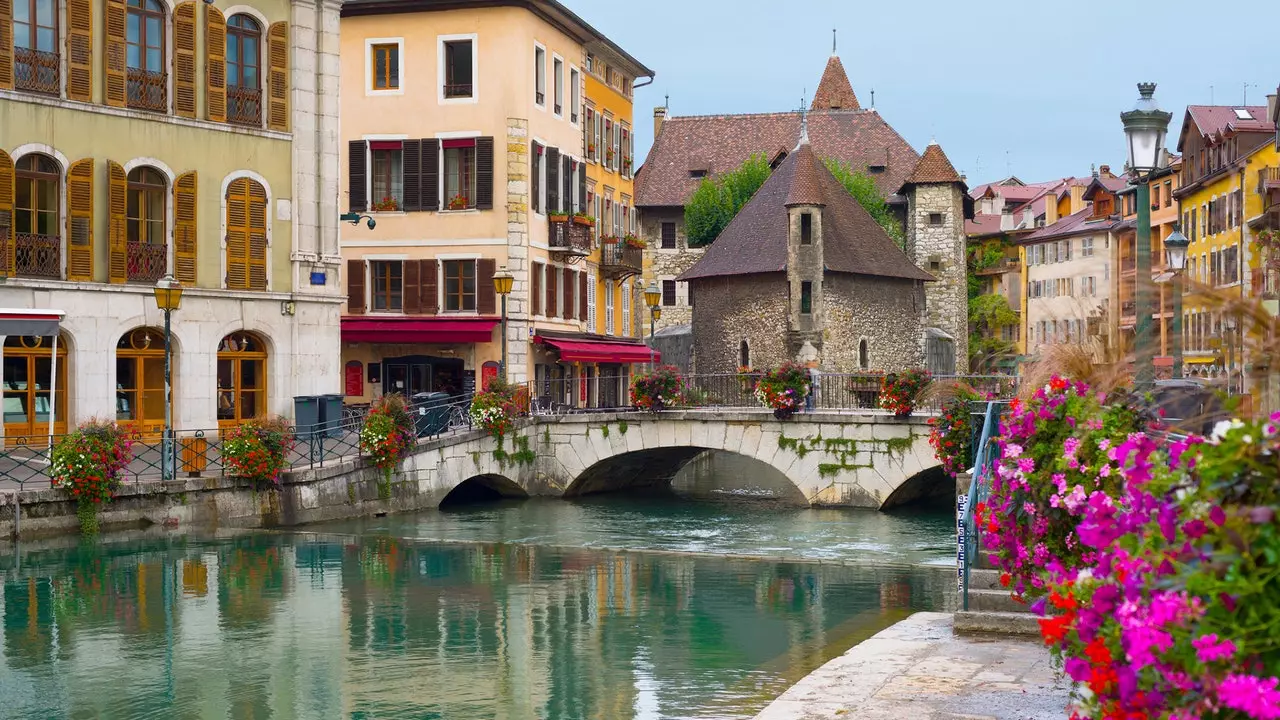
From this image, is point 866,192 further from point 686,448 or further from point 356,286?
point 686,448

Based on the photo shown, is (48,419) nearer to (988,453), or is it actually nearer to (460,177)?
(460,177)

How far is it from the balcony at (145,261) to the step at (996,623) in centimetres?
1894

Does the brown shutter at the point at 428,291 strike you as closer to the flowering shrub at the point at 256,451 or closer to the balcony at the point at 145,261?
the balcony at the point at 145,261

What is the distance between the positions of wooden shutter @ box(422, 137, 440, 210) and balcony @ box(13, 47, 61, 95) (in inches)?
491

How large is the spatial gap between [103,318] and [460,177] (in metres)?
12.8

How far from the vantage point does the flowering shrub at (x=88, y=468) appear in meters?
20.2

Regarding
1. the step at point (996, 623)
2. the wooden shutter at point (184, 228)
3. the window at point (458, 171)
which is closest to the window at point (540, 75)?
Answer: the window at point (458, 171)

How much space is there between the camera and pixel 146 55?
26672 millimetres

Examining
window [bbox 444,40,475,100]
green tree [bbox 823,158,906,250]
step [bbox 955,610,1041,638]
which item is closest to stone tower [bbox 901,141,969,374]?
green tree [bbox 823,158,906,250]

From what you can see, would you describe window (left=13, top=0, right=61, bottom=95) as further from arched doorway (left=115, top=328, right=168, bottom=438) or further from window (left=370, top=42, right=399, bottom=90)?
window (left=370, top=42, right=399, bottom=90)

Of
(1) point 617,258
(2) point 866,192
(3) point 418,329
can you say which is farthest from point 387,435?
(2) point 866,192

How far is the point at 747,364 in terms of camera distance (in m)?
51.6

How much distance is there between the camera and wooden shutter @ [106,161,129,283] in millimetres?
26094

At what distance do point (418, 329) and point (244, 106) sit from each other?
9.61 metres
